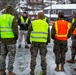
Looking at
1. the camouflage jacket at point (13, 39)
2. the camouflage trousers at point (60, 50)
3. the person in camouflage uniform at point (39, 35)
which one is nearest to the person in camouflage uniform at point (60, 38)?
the camouflage trousers at point (60, 50)

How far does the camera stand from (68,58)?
12.3 meters

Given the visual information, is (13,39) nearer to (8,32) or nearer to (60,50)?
(8,32)

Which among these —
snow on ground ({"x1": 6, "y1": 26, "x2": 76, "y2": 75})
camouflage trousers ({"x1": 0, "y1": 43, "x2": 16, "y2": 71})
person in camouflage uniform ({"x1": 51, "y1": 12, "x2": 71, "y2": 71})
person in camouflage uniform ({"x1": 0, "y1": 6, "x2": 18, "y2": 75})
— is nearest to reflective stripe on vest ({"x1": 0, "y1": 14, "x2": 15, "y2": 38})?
person in camouflage uniform ({"x1": 0, "y1": 6, "x2": 18, "y2": 75})

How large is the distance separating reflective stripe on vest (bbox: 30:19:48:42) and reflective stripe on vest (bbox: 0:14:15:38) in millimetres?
635

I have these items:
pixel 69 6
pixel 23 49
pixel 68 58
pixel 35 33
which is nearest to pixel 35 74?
pixel 35 33

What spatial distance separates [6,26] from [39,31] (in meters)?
0.91

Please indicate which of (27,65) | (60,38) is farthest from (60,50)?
(27,65)

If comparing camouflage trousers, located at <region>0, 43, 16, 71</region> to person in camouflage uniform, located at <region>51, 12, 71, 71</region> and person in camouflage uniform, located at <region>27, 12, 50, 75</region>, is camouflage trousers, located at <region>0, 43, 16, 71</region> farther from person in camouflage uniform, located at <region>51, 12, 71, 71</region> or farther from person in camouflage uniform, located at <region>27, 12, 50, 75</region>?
person in camouflage uniform, located at <region>51, 12, 71, 71</region>

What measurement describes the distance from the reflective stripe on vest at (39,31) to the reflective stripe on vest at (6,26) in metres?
0.63

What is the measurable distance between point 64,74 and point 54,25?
1.43 metres

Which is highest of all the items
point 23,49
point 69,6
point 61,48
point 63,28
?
point 63,28

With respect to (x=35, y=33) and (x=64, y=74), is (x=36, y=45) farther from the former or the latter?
(x=64, y=74)

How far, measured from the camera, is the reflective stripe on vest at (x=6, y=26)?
873 cm

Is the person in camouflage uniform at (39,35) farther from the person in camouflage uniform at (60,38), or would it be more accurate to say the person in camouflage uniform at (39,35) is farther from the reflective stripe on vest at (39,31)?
the person in camouflage uniform at (60,38)
